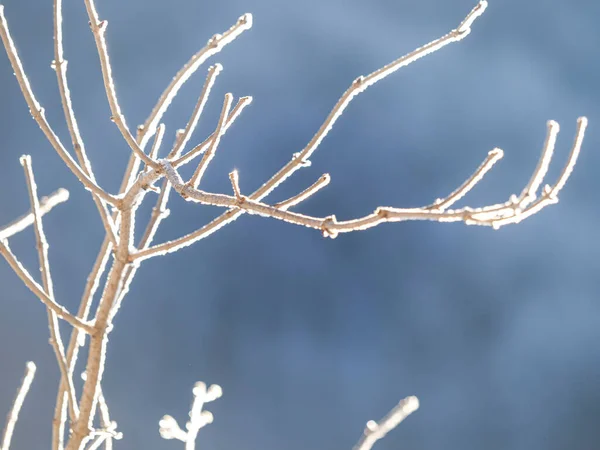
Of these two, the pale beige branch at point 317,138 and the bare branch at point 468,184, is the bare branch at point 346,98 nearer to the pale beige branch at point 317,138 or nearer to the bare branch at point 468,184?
the pale beige branch at point 317,138

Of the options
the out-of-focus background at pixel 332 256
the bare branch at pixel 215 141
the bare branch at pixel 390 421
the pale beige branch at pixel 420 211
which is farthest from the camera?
the out-of-focus background at pixel 332 256

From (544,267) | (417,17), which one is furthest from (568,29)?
(544,267)

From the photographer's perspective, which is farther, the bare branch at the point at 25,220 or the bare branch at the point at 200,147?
the bare branch at the point at 25,220

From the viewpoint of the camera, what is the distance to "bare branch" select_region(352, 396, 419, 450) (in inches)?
40.5

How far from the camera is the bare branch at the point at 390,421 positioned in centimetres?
103

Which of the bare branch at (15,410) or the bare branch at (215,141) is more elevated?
the bare branch at (215,141)

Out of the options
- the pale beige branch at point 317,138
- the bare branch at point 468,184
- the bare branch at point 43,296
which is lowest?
the bare branch at point 468,184

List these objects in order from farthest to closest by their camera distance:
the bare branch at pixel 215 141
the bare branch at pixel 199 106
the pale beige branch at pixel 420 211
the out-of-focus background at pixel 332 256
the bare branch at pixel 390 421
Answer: the out-of-focus background at pixel 332 256 → the bare branch at pixel 199 106 → the bare branch at pixel 215 141 → the bare branch at pixel 390 421 → the pale beige branch at pixel 420 211

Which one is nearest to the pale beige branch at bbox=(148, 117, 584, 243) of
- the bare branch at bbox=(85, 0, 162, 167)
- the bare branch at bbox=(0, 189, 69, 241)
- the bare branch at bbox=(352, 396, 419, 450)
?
the bare branch at bbox=(85, 0, 162, 167)

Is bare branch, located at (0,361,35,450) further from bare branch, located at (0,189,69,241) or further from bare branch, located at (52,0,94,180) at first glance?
bare branch, located at (52,0,94,180)

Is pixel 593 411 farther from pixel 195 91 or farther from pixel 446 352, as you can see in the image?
pixel 195 91

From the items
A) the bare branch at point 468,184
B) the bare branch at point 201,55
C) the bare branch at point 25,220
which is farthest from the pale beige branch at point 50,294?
the bare branch at point 468,184

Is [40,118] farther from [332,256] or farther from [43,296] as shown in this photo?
[332,256]

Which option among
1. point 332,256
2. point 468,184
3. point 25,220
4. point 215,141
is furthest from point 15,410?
point 332,256
